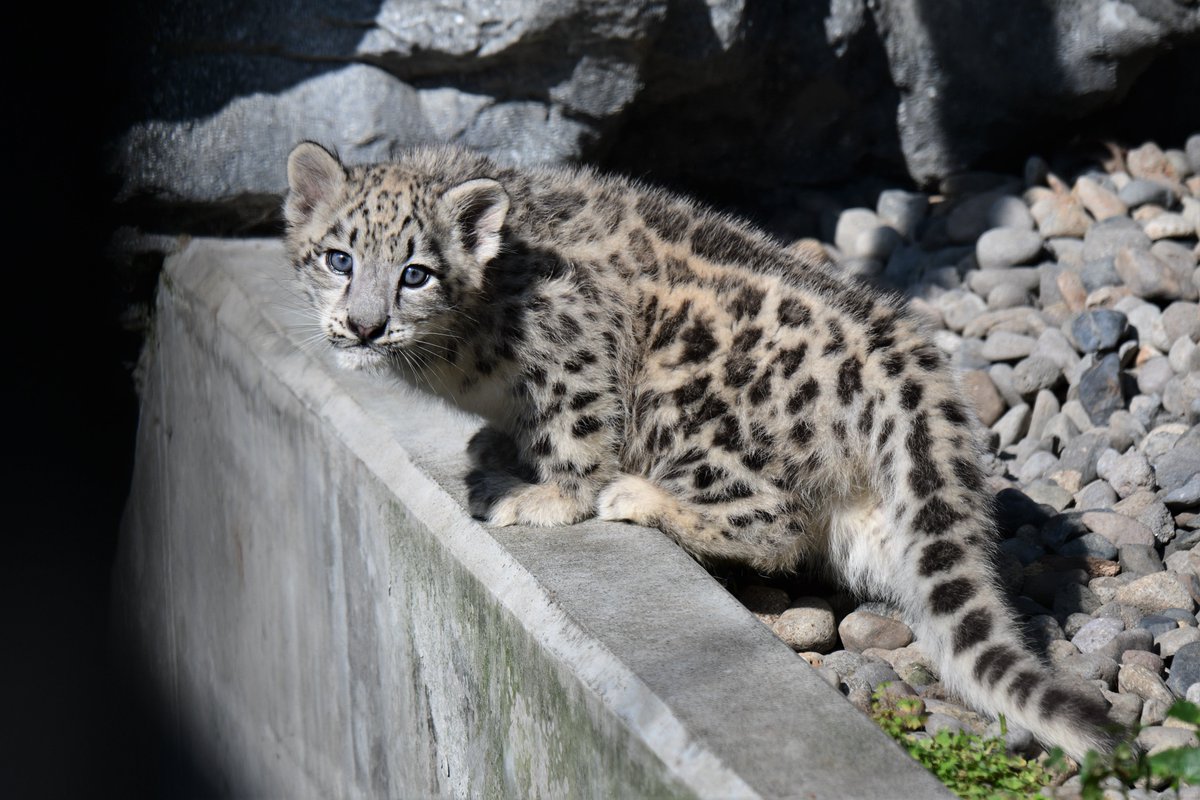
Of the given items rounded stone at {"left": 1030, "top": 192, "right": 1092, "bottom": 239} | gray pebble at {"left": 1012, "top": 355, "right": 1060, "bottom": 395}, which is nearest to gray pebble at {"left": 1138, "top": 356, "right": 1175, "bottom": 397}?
gray pebble at {"left": 1012, "top": 355, "right": 1060, "bottom": 395}

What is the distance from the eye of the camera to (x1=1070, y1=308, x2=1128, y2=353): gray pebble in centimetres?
521

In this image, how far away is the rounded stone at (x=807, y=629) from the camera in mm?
3775

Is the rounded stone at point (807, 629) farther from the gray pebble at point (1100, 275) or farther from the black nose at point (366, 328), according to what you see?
the gray pebble at point (1100, 275)

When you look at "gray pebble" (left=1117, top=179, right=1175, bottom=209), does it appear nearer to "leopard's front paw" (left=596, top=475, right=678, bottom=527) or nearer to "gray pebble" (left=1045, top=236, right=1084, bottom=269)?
"gray pebble" (left=1045, top=236, right=1084, bottom=269)

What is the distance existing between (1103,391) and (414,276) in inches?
109

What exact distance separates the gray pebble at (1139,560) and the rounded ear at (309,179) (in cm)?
A: 267

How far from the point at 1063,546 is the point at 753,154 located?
11.2 ft

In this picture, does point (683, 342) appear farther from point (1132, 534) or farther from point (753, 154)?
point (753, 154)

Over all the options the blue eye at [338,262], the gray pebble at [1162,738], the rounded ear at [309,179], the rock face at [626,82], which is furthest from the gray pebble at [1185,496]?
the rock face at [626,82]

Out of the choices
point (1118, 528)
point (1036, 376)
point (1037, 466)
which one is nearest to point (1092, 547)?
point (1118, 528)

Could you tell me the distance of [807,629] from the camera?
379 cm

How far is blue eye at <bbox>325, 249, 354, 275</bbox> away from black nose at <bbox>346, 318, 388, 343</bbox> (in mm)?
195

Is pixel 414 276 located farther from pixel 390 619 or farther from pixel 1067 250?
pixel 1067 250

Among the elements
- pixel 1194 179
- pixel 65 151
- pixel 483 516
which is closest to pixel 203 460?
pixel 65 151
